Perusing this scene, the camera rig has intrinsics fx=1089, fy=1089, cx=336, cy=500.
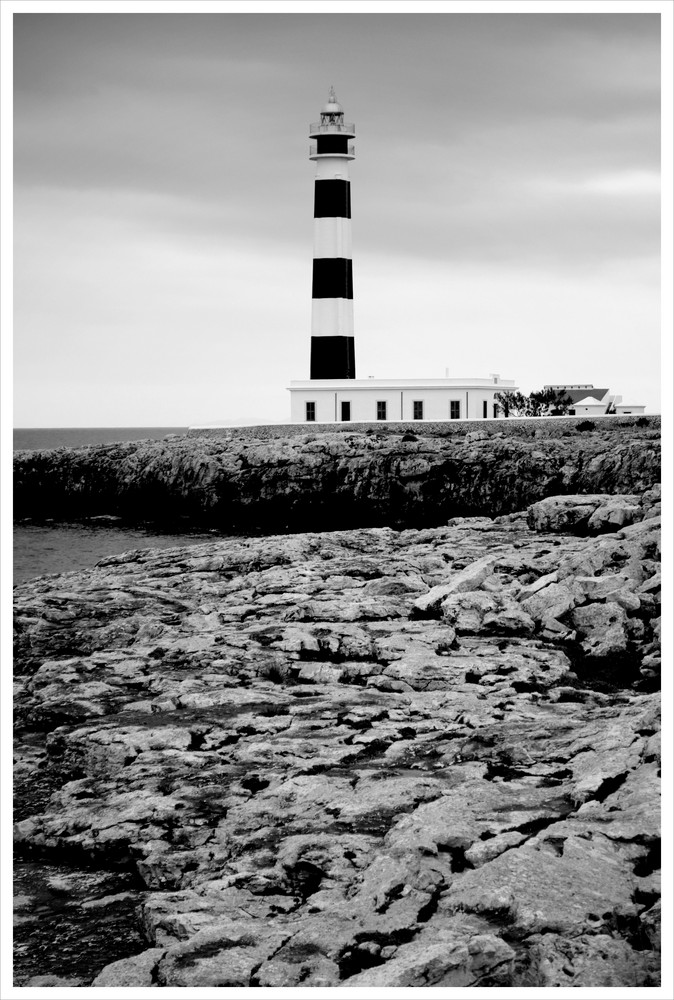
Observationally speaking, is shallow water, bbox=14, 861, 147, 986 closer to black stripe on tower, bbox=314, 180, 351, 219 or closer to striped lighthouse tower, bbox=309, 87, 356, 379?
striped lighthouse tower, bbox=309, 87, 356, 379

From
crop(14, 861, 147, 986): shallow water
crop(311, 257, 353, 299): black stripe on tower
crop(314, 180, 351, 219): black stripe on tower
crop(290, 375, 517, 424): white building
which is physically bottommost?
crop(14, 861, 147, 986): shallow water

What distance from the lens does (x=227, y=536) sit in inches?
1308

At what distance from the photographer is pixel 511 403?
1662 inches

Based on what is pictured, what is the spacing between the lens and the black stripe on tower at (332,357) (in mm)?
37406

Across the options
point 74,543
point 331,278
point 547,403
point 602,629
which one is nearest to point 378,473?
point 331,278

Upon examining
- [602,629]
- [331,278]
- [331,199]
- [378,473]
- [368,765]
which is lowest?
[368,765]

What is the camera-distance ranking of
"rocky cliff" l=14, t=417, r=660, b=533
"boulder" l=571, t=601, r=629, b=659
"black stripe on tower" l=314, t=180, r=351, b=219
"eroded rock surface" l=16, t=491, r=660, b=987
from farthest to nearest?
"black stripe on tower" l=314, t=180, r=351, b=219 < "rocky cliff" l=14, t=417, r=660, b=533 < "boulder" l=571, t=601, r=629, b=659 < "eroded rock surface" l=16, t=491, r=660, b=987

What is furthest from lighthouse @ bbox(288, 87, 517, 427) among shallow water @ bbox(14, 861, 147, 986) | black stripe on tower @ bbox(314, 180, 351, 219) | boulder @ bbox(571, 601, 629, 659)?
shallow water @ bbox(14, 861, 147, 986)

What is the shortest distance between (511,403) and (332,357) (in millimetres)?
8357

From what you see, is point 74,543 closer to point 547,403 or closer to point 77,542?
point 77,542

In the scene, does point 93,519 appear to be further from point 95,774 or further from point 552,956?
point 552,956

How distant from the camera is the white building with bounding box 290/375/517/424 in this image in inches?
1528

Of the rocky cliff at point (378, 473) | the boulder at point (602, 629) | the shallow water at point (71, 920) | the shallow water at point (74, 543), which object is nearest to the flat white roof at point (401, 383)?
the rocky cliff at point (378, 473)

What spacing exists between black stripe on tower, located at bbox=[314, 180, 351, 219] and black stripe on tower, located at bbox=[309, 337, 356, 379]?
4.14 m
